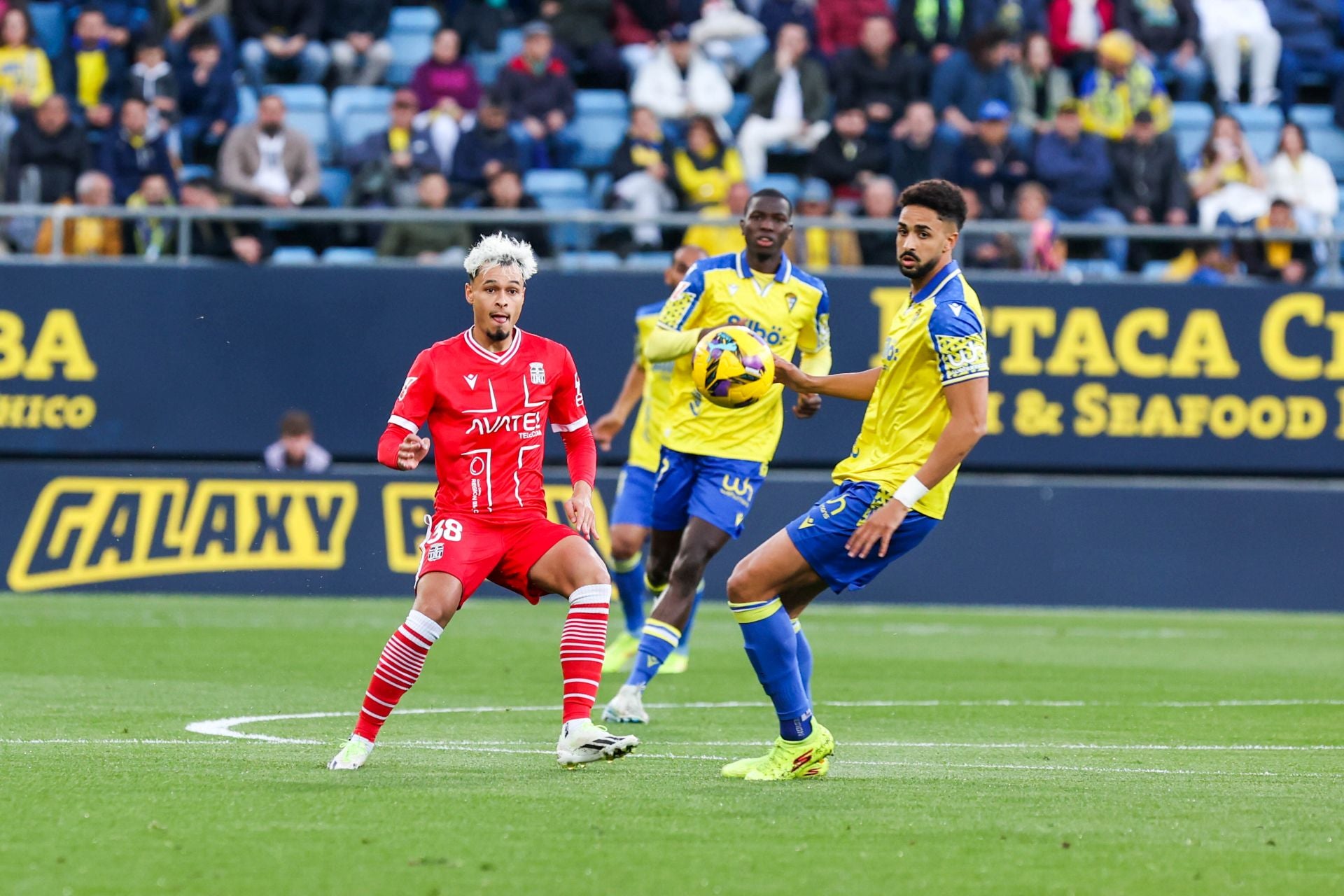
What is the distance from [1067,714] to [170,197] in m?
11.3

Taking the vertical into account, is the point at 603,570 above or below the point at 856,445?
below

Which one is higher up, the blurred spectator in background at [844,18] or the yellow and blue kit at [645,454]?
the blurred spectator in background at [844,18]

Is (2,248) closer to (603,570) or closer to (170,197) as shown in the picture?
(170,197)

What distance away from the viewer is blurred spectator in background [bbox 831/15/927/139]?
66.0ft

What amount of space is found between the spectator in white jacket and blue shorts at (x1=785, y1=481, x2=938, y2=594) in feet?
43.3

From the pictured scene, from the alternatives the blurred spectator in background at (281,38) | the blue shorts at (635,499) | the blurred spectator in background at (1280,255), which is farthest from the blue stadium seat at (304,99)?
the blurred spectator in background at (1280,255)

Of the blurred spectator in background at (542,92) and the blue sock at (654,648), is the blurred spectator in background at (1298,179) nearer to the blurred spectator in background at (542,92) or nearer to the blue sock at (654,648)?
the blurred spectator in background at (542,92)

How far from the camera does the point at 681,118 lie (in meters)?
20.0

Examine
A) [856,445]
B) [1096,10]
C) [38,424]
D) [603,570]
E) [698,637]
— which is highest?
[1096,10]

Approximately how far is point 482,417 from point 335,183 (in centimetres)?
1239

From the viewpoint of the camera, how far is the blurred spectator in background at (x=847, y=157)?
19359mm

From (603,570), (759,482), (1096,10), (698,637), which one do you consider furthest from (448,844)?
(1096,10)

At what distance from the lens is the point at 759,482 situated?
410 inches

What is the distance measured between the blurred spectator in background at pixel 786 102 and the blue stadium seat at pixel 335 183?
3.92m
